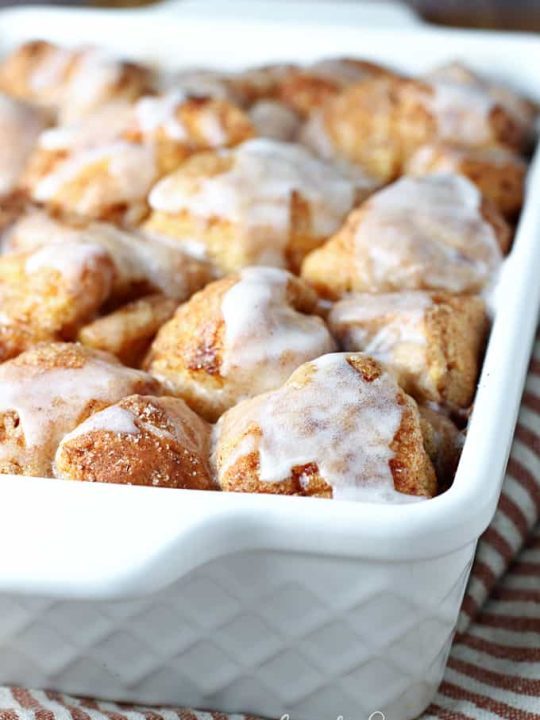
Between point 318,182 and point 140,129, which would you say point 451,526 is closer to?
point 318,182

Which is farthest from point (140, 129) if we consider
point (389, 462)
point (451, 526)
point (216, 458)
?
point (451, 526)

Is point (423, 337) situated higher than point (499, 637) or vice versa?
point (423, 337)

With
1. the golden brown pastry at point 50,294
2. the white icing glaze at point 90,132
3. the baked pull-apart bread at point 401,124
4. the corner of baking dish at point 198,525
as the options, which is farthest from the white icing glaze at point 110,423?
the baked pull-apart bread at point 401,124

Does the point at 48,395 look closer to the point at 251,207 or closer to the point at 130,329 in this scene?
the point at 130,329

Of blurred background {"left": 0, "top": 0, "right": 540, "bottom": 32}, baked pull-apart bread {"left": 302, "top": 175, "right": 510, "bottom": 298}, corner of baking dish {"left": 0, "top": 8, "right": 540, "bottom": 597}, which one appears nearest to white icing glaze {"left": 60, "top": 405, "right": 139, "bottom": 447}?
corner of baking dish {"left": 0, "top": 8, "right": 540, "bottom": 597}

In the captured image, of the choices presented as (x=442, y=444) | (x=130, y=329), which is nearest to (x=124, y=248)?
(x=130, y=329)

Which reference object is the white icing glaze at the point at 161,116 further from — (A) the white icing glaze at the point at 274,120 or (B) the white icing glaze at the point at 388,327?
(B) the white icing glaze at the point at 388,327
